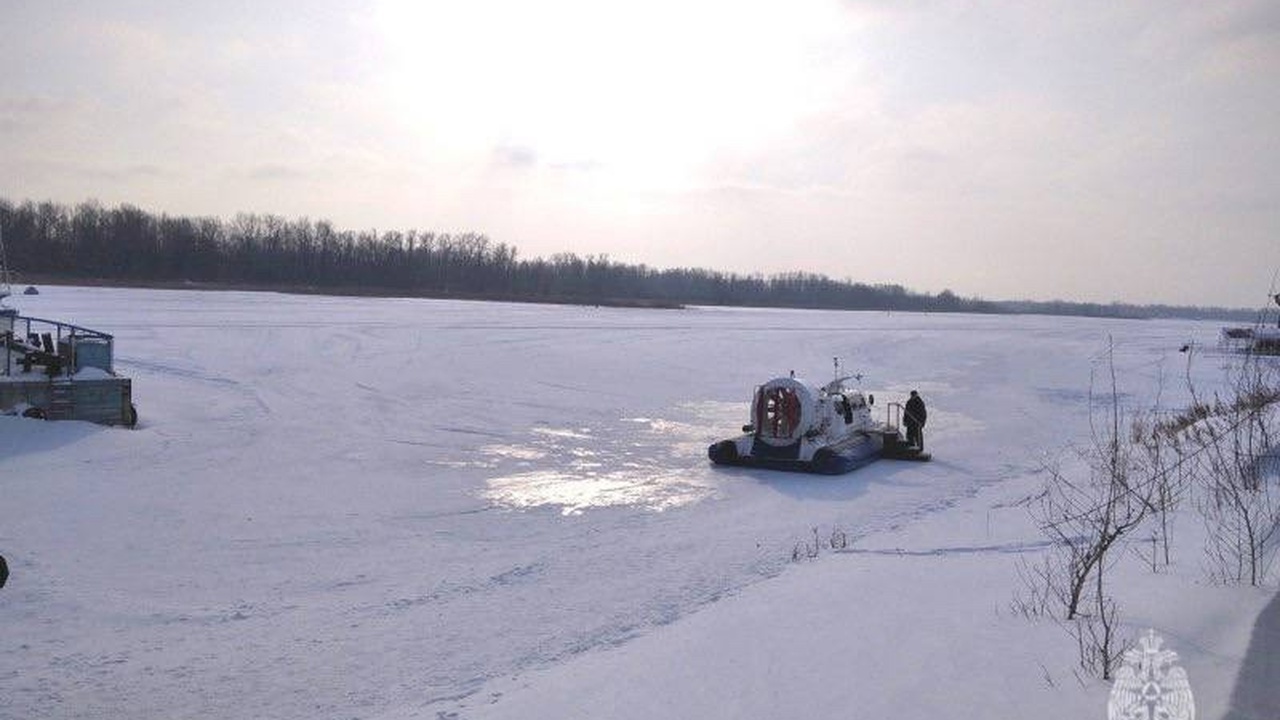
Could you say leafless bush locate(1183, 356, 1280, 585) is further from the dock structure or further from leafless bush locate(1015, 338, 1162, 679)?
the dock structure

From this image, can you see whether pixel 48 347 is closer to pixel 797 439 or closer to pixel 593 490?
pixel 593 490

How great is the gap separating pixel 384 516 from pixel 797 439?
7375 mm

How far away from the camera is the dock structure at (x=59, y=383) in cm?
1686

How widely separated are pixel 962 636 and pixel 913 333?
173ft

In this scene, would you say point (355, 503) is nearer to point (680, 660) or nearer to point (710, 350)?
point (680, 660)

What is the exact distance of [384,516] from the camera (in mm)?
12523

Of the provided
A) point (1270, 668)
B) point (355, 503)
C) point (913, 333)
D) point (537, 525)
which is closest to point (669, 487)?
point (537, 525)

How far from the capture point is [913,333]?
5741 cm

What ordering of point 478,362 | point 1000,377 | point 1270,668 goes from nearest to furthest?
point 1270,668 → point 478,362 → point 1000,377

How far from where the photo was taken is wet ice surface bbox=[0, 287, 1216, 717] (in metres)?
7.55

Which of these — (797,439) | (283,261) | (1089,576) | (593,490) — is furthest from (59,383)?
(283,261)

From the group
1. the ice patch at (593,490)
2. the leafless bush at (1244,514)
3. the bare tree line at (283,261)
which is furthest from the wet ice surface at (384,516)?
the bare tree line at (283,261)

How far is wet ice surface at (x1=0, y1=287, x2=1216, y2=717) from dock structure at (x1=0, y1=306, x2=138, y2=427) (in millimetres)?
734

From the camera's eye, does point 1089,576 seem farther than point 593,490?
No
